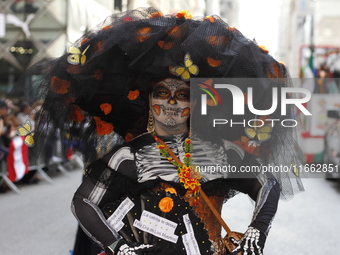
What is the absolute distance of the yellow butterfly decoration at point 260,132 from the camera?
308 centimetres

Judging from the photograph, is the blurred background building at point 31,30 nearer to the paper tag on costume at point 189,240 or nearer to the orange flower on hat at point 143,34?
the orange flower on hat at point 143,34

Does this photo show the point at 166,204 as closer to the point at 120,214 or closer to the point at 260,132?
the point at 120,214

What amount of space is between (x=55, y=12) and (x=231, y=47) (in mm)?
28655

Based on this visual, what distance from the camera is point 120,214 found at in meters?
2.99

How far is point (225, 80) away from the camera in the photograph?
121 inches

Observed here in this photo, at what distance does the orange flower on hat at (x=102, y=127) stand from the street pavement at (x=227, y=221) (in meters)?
3.17

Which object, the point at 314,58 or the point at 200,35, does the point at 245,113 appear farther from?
the point at 314,58

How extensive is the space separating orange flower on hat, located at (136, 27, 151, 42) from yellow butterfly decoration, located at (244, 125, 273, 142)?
74cm

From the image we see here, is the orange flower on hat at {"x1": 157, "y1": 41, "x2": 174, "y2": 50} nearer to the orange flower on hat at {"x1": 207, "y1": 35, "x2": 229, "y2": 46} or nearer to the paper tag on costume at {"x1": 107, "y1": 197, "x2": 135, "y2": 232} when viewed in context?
the orange flower on hat at {"x1": 207, "y1": 35, "x2": 229, "y2": 46}

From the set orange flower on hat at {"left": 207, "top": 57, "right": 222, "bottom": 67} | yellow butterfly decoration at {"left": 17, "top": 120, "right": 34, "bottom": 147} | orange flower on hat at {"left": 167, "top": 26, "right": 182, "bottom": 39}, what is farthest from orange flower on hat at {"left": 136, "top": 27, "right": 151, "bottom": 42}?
yellow butterfly decoration at {"left": 17, "top": 120, "right": 34, "bottom": 147}

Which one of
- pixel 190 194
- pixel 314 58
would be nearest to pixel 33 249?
pixel 190 194

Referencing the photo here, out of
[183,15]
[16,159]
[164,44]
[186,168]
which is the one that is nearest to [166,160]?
[186,168]

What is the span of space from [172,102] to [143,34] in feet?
1.32

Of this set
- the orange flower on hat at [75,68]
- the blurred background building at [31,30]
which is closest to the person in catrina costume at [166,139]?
the orange flower on hat at [75,68]
